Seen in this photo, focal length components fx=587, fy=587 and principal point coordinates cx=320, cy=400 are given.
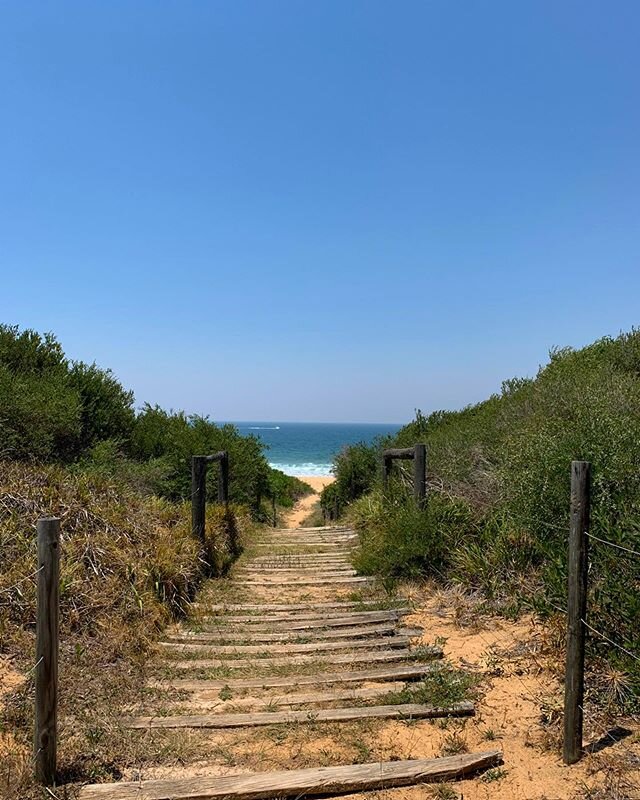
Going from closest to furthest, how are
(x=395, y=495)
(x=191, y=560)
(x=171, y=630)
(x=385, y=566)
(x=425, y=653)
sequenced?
1. (x=425, y=653)
2. (x=171, y=630)
3. (x=191, y=560)
4. (x=385, y=566)
5. (x=395, y=495)

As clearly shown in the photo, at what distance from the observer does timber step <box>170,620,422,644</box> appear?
18.0 ft

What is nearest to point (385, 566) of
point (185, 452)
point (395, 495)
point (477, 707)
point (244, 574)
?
point (244, 574)

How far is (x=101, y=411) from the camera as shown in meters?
14.5

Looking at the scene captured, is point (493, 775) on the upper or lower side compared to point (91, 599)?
lower

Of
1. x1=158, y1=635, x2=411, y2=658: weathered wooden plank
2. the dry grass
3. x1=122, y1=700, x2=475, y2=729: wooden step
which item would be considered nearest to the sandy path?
the dry grass

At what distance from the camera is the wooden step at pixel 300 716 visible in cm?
379

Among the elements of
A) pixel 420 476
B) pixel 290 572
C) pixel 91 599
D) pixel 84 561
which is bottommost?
pixel 290 572

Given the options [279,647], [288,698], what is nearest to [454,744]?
[288,698]

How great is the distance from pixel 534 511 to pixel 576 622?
2782mm

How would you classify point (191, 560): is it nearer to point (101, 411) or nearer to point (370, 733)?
point (370, 733)

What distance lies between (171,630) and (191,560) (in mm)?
1361

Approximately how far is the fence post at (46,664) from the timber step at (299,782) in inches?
10.1

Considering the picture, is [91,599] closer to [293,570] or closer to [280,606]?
[280,606]

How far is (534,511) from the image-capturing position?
233 inches
